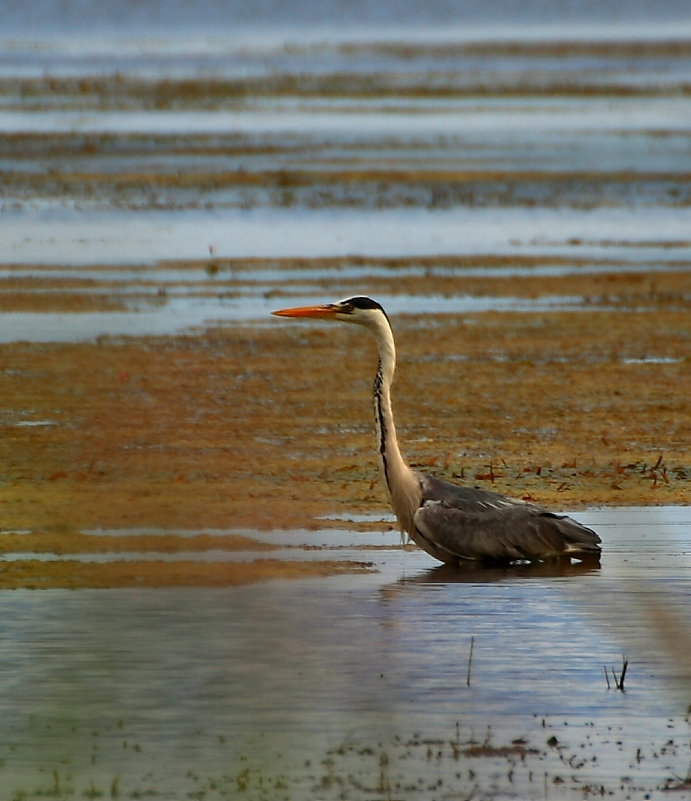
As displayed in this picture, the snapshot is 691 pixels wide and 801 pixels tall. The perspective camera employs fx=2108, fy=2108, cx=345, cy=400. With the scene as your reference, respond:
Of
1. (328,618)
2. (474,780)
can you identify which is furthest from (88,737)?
(328,618)

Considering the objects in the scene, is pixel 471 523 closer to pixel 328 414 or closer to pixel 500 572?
pixel 500 572

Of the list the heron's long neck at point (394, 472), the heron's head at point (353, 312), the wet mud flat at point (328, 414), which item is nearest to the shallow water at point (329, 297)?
the heron's long neck at point (394, 472)

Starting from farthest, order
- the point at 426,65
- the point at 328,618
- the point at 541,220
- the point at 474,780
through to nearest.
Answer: the point at 426,65
the point at 541,220
the point at 328,618
the point at 474,780

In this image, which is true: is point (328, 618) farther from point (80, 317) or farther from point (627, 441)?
point (80, 317)

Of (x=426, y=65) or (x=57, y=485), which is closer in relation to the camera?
(x=57, y=485)

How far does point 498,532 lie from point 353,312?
1605 mm

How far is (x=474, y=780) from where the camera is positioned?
21.9ft

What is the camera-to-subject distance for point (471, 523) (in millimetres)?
10305

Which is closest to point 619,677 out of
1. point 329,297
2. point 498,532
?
point 498,532

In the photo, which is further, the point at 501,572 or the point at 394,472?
the point at 394,472

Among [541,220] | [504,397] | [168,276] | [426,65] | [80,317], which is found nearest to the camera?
[504,397]

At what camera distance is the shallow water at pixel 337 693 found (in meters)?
6.59

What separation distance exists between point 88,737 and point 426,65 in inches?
2455

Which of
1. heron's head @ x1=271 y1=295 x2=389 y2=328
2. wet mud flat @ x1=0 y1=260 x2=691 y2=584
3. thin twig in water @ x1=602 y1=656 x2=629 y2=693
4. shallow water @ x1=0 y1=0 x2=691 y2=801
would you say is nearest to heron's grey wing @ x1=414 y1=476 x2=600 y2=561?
shallow water @ x1=0 y1=0 x2=691 y2=801
